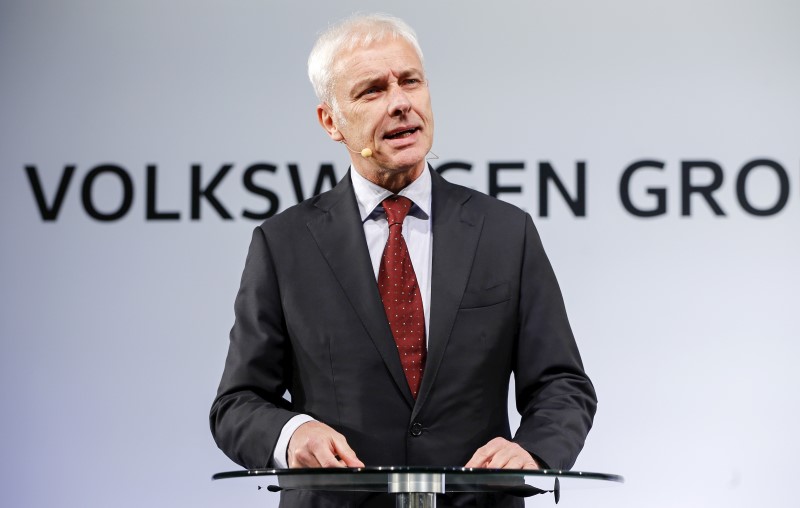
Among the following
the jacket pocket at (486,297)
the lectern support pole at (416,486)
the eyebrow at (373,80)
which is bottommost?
the lectern support pole at (416,486)

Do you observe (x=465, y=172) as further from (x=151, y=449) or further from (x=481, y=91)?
(x=151, y=449)

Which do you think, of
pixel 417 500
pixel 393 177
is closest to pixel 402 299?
pixel 393 177

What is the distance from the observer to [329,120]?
2.42 metres

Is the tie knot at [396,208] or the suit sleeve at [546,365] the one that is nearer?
the suit sleeve at [546,365]

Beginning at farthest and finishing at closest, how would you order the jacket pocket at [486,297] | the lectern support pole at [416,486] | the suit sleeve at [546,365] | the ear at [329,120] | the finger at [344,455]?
the ear at [329,120] → the jacket pocket at [486,297] → the suit sleeve at [546,365] → the finger at [344,455] → the lectern support pole at [416,486]

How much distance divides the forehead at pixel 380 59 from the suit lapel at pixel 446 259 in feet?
0.71

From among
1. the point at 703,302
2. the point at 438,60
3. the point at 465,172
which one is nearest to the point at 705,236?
the point at 703,302

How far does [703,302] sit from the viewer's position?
373 cm

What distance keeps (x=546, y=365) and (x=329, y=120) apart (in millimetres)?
693

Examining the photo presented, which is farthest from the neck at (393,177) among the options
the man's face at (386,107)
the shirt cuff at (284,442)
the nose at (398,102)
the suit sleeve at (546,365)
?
the shirt cuff at (284,442)

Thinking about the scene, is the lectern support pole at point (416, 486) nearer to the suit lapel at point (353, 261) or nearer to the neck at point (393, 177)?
the suit lapel at point (353, 261)

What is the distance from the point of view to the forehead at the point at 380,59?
2223 mm

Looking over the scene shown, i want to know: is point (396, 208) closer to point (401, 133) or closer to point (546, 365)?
point (401, 133)

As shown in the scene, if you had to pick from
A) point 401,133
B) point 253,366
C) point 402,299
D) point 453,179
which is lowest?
point 253,366
